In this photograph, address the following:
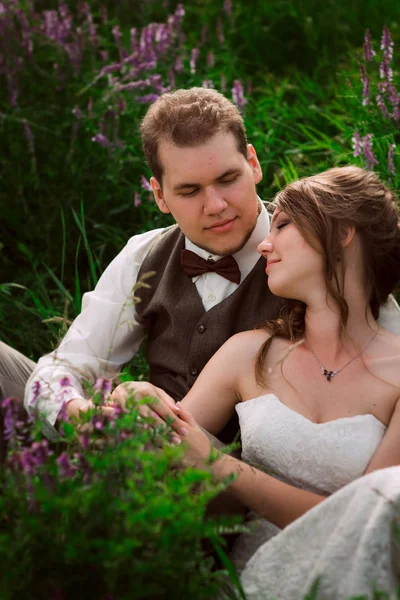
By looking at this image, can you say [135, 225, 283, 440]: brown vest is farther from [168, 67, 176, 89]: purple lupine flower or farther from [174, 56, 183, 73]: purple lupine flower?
[174, 56, 183, 73]: purple lupine flower

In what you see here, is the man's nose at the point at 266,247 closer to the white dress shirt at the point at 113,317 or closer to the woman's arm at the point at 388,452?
the white dress shirt at the point at 113,317

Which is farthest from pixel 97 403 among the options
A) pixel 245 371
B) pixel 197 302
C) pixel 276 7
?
pixel 276 7

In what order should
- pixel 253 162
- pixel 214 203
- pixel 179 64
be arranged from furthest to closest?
pixel 179 64 → pixel 253 162 → pixel 214 203

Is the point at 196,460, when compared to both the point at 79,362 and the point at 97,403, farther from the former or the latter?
the point at 79,362

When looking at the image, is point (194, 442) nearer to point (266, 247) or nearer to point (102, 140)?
point (266, 247)

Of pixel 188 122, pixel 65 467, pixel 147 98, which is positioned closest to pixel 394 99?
pixel 147 98

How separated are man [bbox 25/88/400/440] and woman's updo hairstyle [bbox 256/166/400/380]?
0.82ft

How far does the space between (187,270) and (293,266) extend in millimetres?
563

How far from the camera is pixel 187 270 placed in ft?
10.6

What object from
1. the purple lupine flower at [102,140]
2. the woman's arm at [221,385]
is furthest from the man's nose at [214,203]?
the purple lupine flower at [102,140]

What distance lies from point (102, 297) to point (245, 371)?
0.72 m

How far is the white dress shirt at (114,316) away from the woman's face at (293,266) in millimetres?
403

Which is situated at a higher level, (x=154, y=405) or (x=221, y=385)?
(x=154, y=405)

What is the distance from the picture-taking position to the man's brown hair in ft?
10.1
